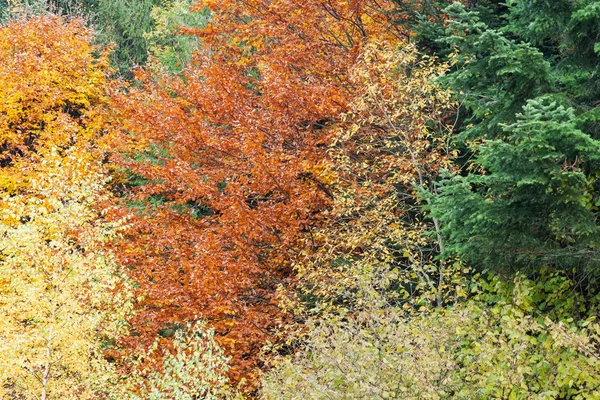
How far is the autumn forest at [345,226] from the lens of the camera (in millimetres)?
8891

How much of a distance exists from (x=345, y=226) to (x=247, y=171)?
10.3 feet

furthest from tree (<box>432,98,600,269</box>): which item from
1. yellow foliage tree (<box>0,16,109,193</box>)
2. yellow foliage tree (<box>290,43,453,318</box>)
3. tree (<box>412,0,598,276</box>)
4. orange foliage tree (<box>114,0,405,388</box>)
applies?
yellow foliage tree (<box>0,16,109,193</box>)

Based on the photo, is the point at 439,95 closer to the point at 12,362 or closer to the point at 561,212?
the point at 561,212

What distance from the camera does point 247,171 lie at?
638 inches

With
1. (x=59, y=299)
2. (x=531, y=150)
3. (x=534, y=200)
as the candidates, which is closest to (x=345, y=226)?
(x=534, y=200)

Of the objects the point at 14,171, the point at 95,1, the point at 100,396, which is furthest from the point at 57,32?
the point at 100,396

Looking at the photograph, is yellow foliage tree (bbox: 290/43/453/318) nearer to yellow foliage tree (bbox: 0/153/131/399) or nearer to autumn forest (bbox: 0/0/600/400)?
autumn forest (bbox: 0/0/600/400)

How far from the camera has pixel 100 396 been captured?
663 inches

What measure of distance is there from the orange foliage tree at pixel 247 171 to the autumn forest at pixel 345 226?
7 centimetres

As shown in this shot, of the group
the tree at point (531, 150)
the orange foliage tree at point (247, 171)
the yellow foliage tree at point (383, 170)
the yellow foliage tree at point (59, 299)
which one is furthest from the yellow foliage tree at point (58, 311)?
the tree at point (531, 150)

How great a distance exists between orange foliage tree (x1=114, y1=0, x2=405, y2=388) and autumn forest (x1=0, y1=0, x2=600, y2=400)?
68mm

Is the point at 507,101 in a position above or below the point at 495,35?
below

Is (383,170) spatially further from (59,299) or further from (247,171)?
(59,299)

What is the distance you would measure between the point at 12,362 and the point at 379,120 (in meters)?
8.37
